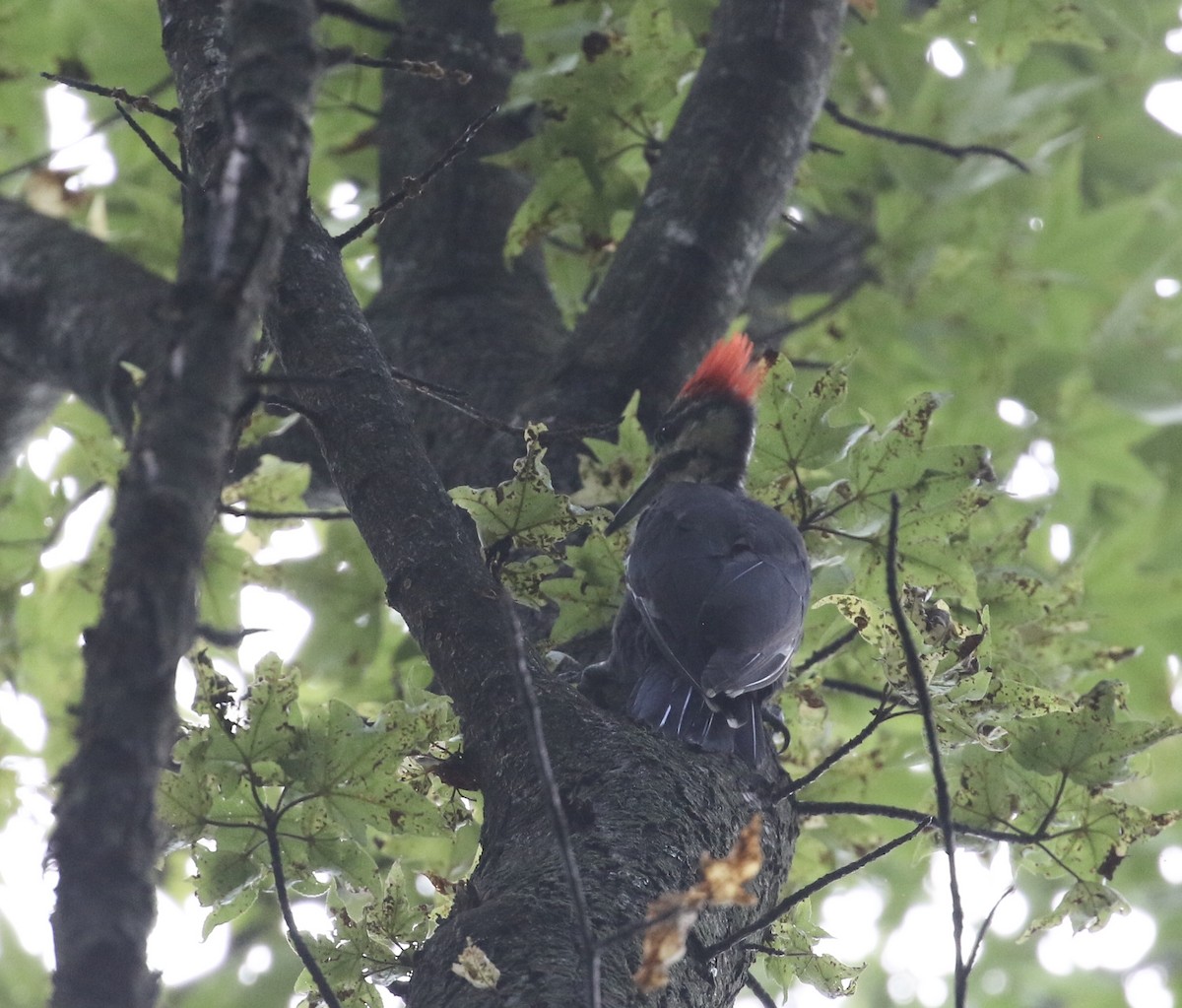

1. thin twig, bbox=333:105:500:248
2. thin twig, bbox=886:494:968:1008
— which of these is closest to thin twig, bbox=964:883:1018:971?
thin twig, bbox=886:494:968:1008

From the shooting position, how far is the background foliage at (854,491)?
2.07 metres

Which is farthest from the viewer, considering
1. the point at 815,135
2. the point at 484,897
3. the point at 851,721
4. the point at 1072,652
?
the point at 815,135

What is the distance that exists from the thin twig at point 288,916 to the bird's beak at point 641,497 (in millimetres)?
859

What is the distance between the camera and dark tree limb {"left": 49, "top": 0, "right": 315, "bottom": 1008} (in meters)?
0.90

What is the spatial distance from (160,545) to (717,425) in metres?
3.39

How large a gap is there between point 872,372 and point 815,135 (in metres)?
0.82

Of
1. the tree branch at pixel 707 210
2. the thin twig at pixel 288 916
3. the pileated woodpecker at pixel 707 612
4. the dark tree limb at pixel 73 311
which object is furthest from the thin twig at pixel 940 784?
the dark tree limb at pixel 73 311

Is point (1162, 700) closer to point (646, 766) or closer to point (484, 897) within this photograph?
point (646, 766)

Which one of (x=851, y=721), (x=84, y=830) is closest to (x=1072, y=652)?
(x=851, y=721)

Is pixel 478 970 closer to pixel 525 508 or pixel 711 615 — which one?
pixel 525 508

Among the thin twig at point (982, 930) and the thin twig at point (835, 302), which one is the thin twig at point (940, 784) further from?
the thin twig at point (835, 302)

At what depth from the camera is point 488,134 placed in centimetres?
386

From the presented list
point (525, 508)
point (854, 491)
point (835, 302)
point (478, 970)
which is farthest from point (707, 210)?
point (478, 970)

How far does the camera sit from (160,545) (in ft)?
3.24
